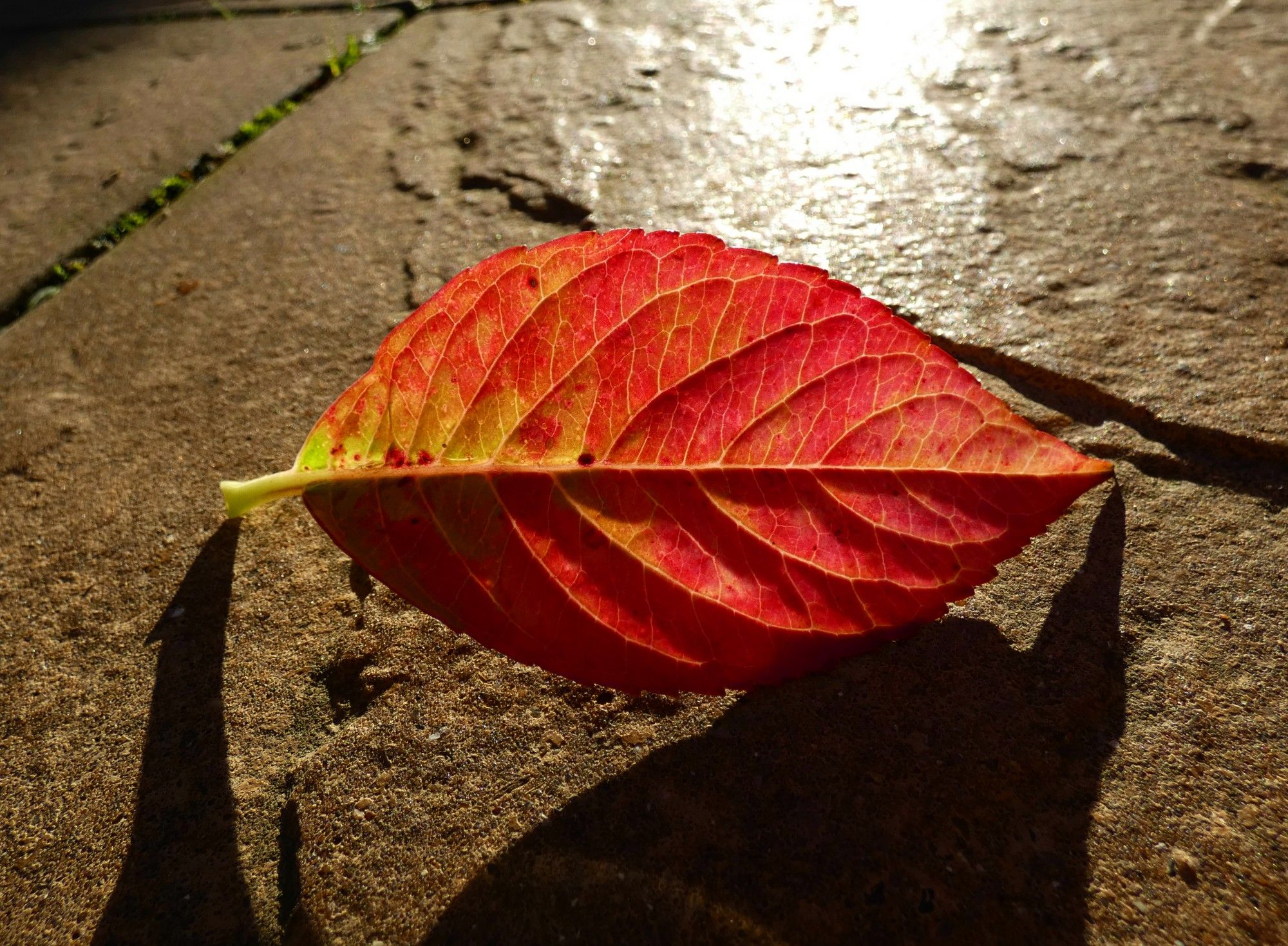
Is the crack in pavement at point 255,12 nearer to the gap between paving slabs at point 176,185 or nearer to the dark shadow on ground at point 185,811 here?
the gap between paving slabs at point 176,185

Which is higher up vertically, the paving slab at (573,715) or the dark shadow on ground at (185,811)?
the paving slab at (573,715)

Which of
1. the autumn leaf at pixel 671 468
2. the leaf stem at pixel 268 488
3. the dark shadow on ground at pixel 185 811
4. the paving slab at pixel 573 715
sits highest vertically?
the autumn leaf at pixel 671 468

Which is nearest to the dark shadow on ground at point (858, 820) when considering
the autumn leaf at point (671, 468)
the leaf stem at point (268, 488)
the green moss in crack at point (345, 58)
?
the autumn leaf at point (671, 468)

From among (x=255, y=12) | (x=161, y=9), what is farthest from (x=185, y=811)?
(x=161, y=9)

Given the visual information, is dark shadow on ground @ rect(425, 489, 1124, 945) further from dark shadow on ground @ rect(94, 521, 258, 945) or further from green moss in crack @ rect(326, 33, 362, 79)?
green moss in crack @ rect(326, 33, 362, 79)

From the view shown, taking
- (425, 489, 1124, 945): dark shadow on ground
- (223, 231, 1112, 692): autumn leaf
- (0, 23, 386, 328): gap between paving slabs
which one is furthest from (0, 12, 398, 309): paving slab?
(425, 489, 1124, 945): dark shadow on ground

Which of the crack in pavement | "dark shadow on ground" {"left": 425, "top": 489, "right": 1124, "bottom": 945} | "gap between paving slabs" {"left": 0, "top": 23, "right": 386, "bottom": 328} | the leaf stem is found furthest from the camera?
the crack in pavement
